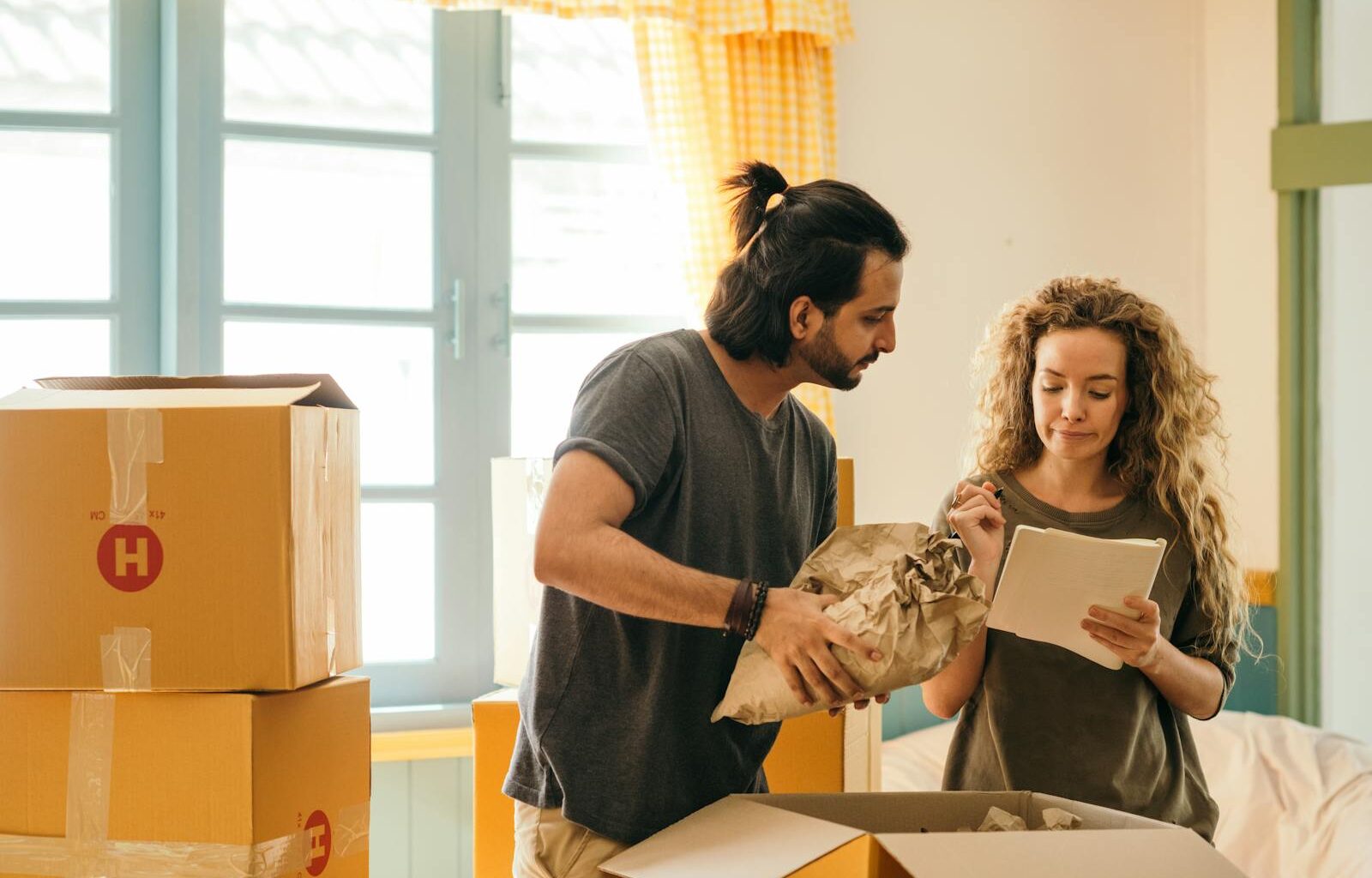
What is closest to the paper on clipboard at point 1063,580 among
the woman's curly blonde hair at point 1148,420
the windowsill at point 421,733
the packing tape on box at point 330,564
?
the woman's curly blonde hair at point 1148,420

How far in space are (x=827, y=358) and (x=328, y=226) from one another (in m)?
1.69

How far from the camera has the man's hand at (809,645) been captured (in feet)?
3.80

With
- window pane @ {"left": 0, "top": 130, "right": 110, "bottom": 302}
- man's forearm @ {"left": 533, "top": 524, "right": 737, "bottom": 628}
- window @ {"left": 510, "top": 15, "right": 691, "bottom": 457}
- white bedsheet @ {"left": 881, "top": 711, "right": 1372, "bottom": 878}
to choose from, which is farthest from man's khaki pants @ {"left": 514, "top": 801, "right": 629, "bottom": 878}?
window pane @ {"left": 0, "top": 130, "right": 110, "bottom": 302}

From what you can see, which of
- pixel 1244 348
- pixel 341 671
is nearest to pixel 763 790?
pixel 341 671

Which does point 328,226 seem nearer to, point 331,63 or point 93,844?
point 331,63

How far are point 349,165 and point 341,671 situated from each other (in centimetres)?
159

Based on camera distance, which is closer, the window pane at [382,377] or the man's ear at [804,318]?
the man's ear at [804,318]

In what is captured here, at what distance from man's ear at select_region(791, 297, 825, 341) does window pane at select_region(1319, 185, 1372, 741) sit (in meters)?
2.52

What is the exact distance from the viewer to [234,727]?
1.34 m

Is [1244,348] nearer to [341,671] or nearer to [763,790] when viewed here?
[763,790]

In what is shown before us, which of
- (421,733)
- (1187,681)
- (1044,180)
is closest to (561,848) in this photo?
(1187,681)

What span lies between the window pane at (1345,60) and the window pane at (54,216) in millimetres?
3173

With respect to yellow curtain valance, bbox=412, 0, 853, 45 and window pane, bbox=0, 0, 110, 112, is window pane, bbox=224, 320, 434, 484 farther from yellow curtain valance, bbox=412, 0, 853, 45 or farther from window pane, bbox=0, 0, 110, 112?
yellow curtain valance, bbox=412, 0, 853, 45

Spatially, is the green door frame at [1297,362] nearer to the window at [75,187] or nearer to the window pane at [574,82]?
the window pane at [574,82]
